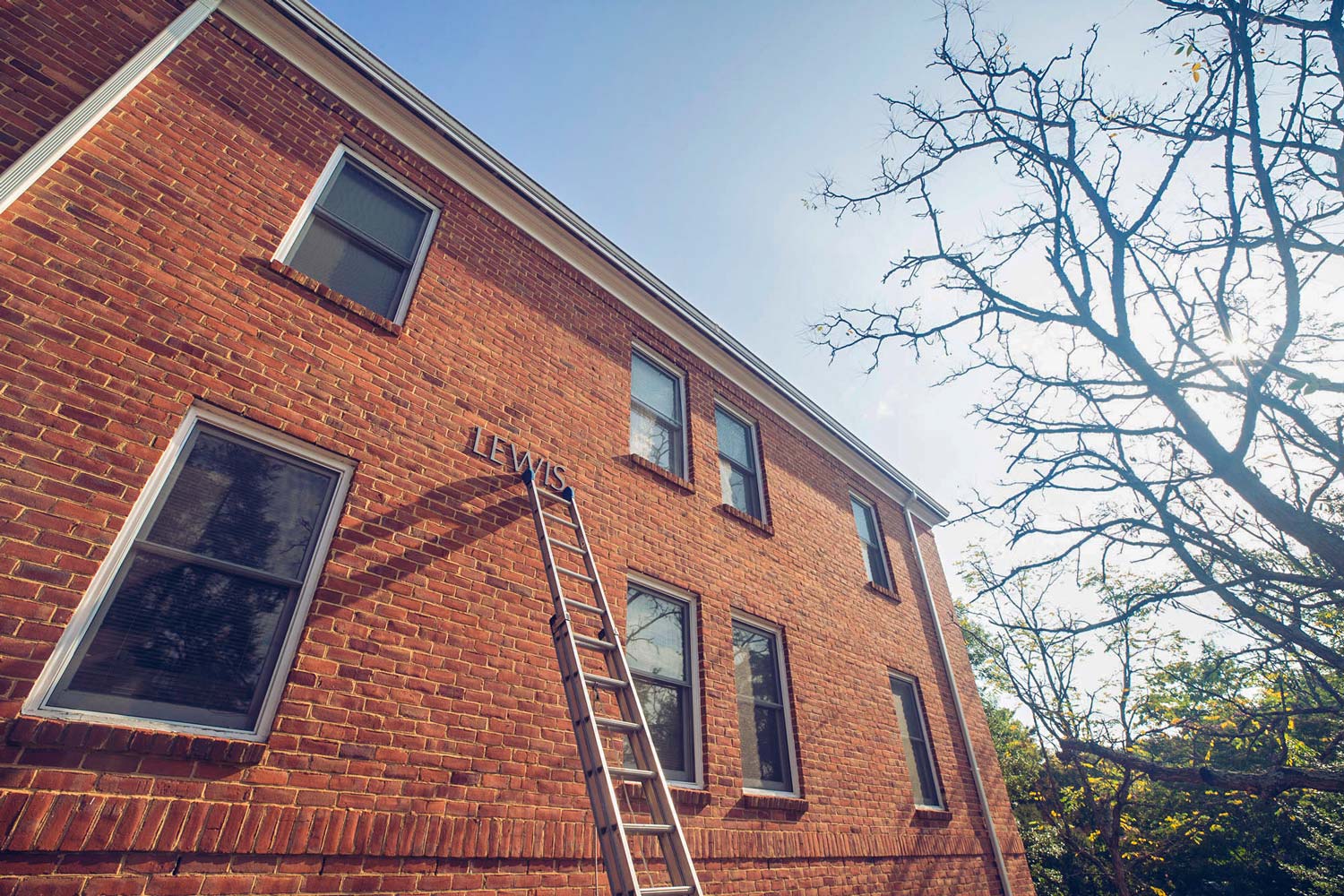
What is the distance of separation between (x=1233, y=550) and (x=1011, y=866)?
580cm

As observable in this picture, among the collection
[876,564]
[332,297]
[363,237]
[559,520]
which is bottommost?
[559,520]

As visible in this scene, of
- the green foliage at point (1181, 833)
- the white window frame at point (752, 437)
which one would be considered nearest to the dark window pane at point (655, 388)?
the white window frame at point (752, 437)

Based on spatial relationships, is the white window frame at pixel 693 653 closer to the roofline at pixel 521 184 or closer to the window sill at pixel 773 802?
the window sill at pixel 773 802

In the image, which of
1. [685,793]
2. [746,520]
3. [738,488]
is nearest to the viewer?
[685,793]

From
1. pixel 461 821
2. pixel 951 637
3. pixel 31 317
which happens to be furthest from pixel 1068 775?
pixel 31 317

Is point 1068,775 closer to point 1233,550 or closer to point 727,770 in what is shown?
point 1233,550

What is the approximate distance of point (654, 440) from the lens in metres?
6.89

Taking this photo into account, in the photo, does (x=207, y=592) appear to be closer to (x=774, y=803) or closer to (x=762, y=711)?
(x=774, y=803)

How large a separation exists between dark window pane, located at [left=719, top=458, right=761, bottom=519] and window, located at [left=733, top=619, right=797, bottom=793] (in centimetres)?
164

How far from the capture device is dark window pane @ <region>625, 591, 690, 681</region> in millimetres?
5227

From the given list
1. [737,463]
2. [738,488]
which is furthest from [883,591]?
[737,463]

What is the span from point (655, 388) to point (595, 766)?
16.6 feet

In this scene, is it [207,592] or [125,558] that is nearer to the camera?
[125,558]

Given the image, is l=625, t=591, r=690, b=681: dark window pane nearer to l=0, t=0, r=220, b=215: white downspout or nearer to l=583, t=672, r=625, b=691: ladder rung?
l=583, t=672, r=625, b=691: ladder rung
